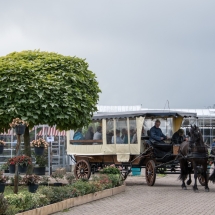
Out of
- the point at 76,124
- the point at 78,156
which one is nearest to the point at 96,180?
the point at 76,124

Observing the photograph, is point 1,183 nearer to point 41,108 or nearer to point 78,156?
point 41,108

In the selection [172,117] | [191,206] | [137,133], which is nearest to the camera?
[191,206]

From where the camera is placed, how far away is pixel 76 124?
755 inches

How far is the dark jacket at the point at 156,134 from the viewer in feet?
69.2

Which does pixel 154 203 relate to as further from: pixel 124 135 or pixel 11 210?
pixel 124 135

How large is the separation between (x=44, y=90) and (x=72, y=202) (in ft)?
14.5

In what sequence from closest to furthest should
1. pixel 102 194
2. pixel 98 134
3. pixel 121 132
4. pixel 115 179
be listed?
pixel 102 194
pixel 115 179
pixel 121 132
pixel 98 134

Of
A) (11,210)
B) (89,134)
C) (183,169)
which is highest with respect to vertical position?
(89,134)

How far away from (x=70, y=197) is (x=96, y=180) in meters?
3.04

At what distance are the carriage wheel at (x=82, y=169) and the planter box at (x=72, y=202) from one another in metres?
3.81

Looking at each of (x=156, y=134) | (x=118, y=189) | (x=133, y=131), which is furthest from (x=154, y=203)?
(x=133, y=131)

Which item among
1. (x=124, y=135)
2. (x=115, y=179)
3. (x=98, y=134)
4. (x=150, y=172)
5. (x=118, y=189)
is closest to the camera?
(x=118, y=189)

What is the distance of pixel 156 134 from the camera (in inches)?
841

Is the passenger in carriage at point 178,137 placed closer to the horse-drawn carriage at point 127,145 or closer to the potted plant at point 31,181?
the horse-drawn carriage at point 127,145
